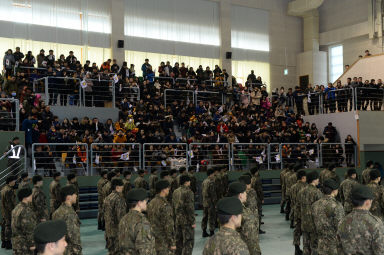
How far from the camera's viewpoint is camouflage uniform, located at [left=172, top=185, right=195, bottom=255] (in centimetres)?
1047

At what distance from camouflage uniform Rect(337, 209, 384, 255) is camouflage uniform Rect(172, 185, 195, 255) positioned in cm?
467

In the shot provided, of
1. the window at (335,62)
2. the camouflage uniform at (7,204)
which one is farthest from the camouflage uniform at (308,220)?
the window at (335,62)

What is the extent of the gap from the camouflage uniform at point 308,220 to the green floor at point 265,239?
2128mm

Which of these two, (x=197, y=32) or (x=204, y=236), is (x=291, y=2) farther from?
(x=204, y=236)

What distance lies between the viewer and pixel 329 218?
8102 mm

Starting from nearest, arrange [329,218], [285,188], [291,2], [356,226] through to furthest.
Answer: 1. [356,226]
2. [329,218]
3. [285,188]
4. [291,2]

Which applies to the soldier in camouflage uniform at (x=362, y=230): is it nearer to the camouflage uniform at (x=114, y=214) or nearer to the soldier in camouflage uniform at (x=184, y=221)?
the soldier in camouflage uniform at (x=184, y=221)

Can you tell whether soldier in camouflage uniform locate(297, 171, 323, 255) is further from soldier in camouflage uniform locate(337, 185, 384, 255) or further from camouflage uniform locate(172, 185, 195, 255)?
soldier in camouflage uniform locate(337, 185, 384, 255)

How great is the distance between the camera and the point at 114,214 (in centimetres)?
1010

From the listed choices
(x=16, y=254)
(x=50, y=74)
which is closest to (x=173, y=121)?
(x=50, y=74)

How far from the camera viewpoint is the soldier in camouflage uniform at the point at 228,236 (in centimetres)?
483

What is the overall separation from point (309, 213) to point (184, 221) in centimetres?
276

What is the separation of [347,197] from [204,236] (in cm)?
430

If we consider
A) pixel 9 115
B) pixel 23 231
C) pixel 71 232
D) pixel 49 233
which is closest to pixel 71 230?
pixel 71 232
